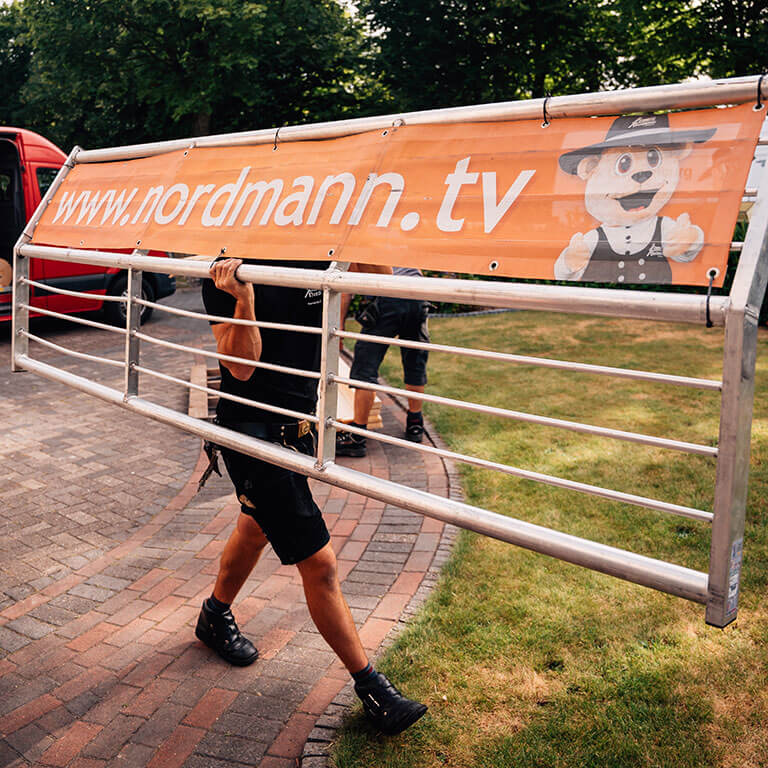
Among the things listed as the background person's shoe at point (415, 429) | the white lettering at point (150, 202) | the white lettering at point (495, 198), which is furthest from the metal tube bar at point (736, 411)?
the background person's shoe at point (415, 429)

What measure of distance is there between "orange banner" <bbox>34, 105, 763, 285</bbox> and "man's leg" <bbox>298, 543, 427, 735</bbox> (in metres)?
1.28

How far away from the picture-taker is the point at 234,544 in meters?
3.52

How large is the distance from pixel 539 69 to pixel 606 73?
318 cm

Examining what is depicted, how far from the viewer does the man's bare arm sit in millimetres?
2693

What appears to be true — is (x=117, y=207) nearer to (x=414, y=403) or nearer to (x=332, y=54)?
(x=414, y=403)

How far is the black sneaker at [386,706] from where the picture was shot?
303cm

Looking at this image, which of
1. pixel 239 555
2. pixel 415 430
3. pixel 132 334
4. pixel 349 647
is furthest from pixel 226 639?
pixel 415 430

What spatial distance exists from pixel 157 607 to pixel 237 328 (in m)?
2.06

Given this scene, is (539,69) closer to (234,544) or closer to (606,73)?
(606,73)

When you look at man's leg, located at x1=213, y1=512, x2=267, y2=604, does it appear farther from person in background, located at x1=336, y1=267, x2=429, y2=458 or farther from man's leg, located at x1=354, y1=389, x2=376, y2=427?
man's leg, located at x1=354, y1=389, x2=376, y2=427

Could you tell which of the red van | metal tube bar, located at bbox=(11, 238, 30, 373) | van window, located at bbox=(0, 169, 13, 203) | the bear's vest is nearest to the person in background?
metal tube bar, located at bbox=(11, 238, 30, 373)

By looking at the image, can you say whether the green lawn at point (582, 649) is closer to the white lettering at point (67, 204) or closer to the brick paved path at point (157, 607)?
the brick paved path at point (157, 607)

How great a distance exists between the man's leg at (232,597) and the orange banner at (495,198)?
135 cm

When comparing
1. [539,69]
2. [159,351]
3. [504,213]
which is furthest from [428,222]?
[539,69]
